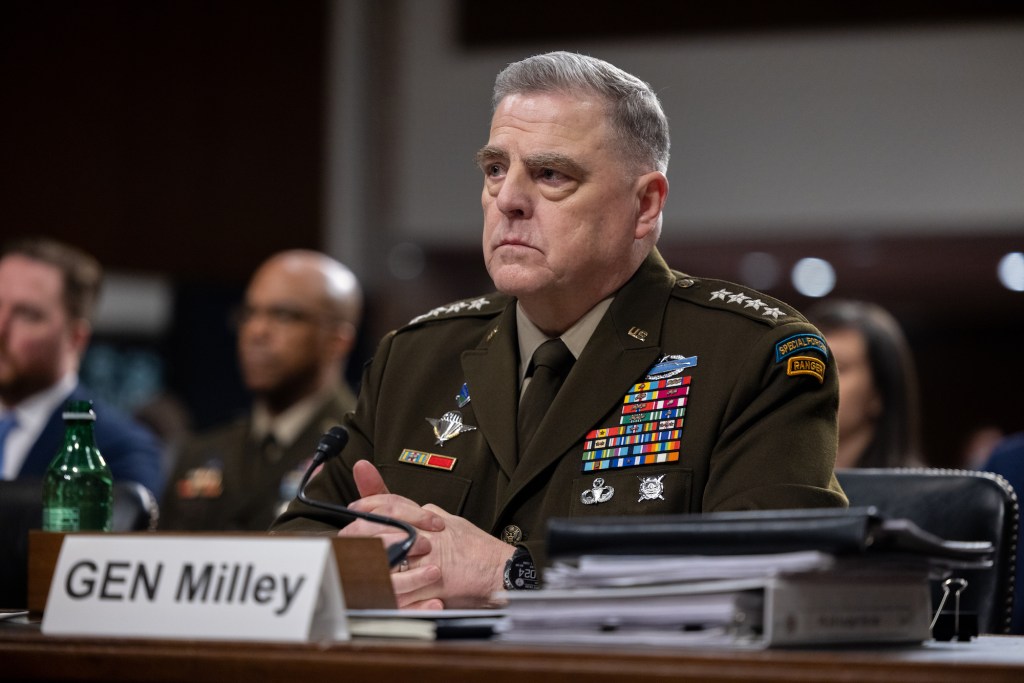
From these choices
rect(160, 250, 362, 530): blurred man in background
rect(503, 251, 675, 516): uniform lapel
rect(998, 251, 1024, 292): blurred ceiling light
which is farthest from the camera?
rect(998, 251, 1024, 292): blurred ceiling light

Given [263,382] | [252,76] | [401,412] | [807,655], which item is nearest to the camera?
[807,655]

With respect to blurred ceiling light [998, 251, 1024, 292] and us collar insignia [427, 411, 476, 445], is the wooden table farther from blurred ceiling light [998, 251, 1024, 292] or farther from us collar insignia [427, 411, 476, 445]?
blurred ceiling light [998, 251, 1024, 292]

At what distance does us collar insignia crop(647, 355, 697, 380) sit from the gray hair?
278 millimetres

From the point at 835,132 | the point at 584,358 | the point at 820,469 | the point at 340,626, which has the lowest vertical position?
the point at 340,626

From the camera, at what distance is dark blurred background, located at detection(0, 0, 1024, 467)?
678 centimetres

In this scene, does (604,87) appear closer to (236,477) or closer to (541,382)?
(541,382)

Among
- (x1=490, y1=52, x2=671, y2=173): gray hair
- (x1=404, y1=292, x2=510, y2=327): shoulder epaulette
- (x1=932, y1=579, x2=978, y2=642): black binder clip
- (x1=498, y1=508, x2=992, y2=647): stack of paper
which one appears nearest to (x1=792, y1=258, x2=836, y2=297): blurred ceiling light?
(x1=404, y1=292, x2=510, y2=327): shoulder epaulette

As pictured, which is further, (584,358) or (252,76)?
(252,76)

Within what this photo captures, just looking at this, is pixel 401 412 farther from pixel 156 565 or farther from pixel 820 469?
pixel 156 565

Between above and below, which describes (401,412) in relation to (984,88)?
below

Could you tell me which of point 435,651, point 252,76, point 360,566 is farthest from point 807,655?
point 252,76

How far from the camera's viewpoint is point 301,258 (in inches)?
156

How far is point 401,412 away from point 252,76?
19.3 feet

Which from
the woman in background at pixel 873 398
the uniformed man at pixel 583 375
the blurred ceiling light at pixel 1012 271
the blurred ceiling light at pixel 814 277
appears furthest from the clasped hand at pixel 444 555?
the blurred ceiling light at pixel 814 277
